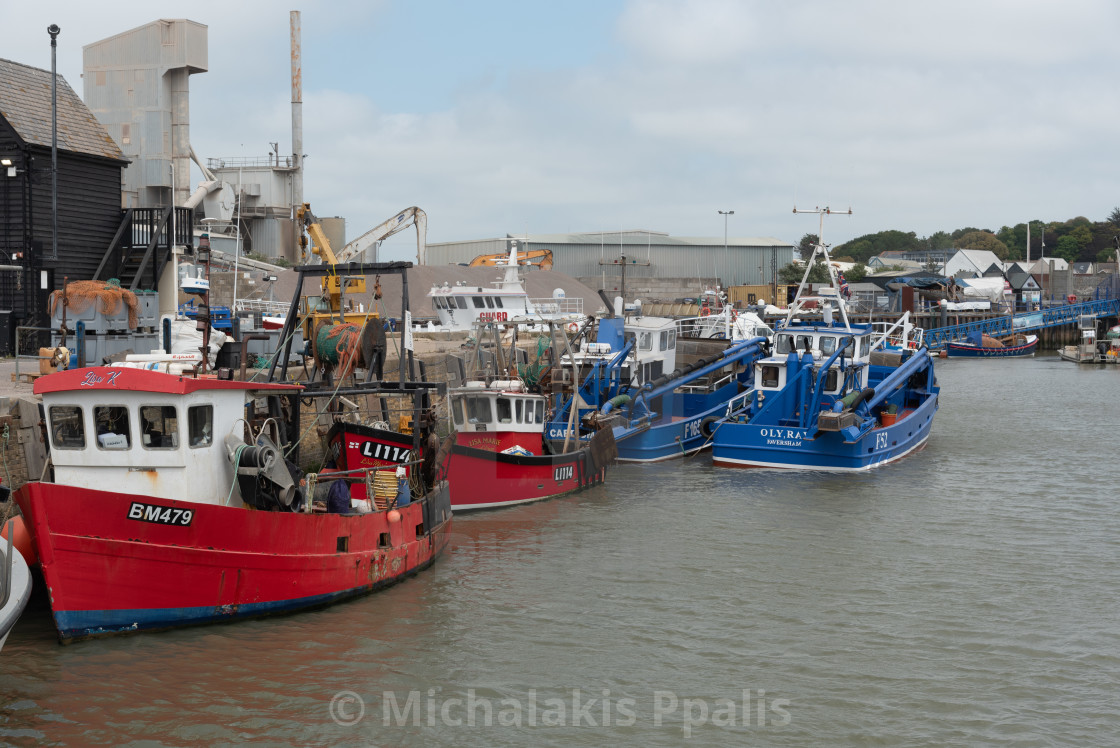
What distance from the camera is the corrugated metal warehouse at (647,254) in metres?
88.0

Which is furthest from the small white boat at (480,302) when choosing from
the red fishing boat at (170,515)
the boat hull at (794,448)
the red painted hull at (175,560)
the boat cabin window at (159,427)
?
the boat cabin window at (159,427)

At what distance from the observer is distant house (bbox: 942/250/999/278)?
119m

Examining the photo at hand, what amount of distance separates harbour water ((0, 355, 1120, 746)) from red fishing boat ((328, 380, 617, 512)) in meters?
0.60

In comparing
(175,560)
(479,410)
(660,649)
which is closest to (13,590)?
(175,560)

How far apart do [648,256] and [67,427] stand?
7843 centimetres

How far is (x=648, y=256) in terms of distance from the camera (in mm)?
88500

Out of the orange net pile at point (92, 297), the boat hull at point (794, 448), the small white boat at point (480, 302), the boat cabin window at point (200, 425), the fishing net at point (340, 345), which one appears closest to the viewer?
the boat cabin window at point (200, 425)

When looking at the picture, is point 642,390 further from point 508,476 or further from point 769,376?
point 508,476

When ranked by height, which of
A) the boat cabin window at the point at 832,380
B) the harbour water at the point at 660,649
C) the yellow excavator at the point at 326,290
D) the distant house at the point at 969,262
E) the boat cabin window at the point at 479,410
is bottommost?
the harbour water at the point at 660,649

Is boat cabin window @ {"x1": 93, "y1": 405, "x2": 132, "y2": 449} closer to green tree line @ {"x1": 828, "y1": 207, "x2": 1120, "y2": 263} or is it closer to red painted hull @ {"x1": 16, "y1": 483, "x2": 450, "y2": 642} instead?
red painted hull @ {"x1": 16, "y1": 483, "x2": 450, "y2": 642}

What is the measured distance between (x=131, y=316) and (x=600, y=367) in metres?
11.7

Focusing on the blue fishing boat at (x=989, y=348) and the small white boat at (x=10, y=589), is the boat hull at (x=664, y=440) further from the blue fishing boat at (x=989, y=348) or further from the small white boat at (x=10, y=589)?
the blue fishing boat at (x=989, y=348)

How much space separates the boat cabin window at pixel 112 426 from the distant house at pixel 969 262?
386 feet

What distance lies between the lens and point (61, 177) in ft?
91.4
